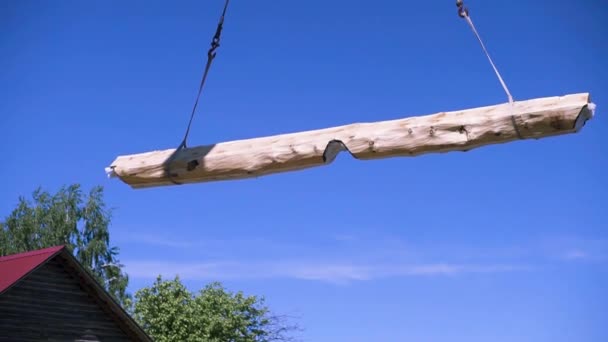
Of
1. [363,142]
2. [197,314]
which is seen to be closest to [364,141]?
[363,142]

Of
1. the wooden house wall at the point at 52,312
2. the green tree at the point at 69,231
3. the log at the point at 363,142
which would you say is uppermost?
the green tree at the point at 69,231

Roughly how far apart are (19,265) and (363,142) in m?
12.2

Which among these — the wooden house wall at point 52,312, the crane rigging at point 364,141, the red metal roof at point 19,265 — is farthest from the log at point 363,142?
the wooden house wall at point 52,312

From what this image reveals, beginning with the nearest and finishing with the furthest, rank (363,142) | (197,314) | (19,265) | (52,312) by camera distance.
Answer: (363,142)
(19,265)
(52,312)
(197,314)

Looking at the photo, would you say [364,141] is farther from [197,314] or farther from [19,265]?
[197,314]

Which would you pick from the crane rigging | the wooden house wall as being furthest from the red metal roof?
the crane rigging

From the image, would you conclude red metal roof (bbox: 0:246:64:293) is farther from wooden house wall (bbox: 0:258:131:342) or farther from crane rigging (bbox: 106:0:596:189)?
crane rigging (bbox: 106:0:596:189)

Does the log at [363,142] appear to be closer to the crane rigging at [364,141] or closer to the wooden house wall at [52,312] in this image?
the crane rigging at [364,141]

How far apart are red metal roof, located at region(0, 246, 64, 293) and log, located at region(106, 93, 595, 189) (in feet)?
32.0

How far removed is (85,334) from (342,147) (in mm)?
12720

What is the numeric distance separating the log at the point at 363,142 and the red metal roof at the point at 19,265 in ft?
32.0

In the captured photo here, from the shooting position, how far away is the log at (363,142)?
4.76 m

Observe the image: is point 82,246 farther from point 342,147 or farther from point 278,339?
point 342,147

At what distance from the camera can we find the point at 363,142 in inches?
207
